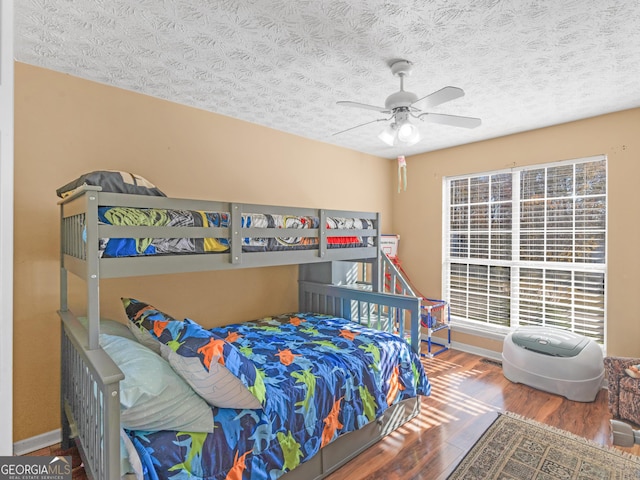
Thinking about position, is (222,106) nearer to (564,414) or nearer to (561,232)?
(561,232)

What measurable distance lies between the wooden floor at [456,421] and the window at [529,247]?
2.33 feet

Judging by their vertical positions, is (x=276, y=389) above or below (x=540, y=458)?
above

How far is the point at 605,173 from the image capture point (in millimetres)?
3137

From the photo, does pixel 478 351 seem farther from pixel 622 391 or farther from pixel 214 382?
pixel 214 382

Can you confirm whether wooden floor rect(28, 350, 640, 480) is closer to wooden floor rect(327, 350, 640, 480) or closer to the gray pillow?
wooden floor rect(327, 350, 640, 480)

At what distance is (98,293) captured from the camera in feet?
5.25

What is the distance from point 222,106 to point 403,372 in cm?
260

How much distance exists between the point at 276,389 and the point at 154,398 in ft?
2.12

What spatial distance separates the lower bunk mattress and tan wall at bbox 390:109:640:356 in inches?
74.5

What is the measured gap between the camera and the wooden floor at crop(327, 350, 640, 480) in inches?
82.9

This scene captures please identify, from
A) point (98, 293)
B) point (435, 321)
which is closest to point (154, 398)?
point (98, 293)

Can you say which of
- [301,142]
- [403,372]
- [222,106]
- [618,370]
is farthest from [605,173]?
[222,106]

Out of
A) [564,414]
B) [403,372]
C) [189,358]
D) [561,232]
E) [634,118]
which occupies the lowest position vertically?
[564,414]

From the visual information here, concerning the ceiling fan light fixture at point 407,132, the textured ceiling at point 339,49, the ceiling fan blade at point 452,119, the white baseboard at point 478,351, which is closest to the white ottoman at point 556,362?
the white baseboard at point 478,351
